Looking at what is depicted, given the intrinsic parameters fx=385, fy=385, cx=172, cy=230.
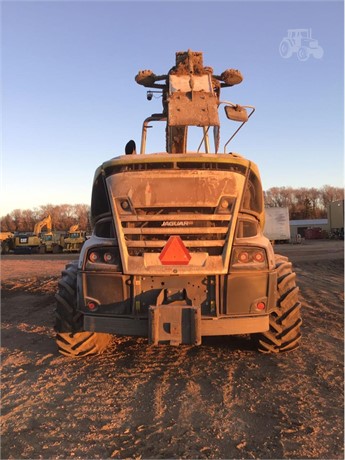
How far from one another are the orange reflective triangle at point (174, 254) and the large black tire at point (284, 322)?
1.31 metres

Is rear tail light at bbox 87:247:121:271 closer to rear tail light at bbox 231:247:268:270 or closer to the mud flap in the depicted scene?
the mud flap

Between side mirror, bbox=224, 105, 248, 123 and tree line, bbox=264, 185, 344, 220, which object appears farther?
tree line, bbox=264, 185, 344, 220

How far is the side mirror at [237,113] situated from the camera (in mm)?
4984

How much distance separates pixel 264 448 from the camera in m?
2.86

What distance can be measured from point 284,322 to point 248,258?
1.04 metres

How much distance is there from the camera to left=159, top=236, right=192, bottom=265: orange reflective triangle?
13.3 ft

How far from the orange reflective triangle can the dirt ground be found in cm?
129

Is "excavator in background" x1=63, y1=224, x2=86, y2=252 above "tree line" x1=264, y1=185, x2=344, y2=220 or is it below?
below

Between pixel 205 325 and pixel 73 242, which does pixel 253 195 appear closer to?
pixel 205 325

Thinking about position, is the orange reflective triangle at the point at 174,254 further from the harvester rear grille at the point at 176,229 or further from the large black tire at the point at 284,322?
the large black tire at the point at 284,322

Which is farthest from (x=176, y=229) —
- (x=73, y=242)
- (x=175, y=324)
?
(x=73, y=242)

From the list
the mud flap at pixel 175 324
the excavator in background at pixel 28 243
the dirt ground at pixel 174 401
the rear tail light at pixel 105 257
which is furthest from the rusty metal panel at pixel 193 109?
the excavator in background at pixel 28 243

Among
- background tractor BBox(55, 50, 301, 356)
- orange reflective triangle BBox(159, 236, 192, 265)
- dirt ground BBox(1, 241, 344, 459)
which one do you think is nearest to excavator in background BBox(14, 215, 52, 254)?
dirt ground BBox(1, 241, 344, 459)

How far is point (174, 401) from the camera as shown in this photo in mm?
3641
